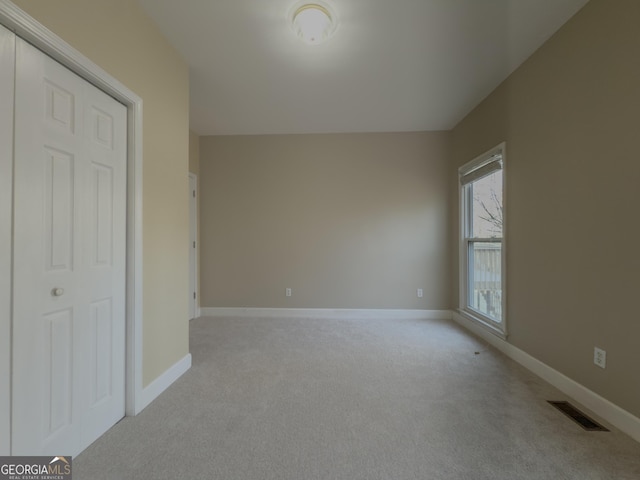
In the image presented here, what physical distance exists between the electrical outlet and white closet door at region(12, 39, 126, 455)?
120 inches

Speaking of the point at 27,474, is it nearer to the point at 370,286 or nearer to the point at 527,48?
the point at 370,286

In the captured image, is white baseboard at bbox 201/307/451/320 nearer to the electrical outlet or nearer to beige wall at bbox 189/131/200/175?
beige wall at bbox 189/131/200/175

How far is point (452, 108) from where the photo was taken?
3.36 meters

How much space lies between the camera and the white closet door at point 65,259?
46.9 inches

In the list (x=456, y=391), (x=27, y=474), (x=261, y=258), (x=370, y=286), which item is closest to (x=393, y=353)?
(x=456, y=391)

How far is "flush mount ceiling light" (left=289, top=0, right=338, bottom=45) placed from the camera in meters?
1.83

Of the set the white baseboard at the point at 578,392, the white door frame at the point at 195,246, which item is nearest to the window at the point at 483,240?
the white baseboard at the point at 578,392

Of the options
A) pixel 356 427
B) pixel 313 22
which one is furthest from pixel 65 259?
pixel 313 22

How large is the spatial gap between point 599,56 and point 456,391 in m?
2.45

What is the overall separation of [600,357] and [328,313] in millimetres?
2871

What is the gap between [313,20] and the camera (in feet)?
6.12

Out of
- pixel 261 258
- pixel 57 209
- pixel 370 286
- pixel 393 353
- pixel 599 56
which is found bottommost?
pixel 393 353

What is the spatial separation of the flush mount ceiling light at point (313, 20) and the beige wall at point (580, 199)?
1.71 metres

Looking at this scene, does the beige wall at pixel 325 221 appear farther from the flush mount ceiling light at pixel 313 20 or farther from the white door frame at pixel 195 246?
the flush mount ceiling light at pixel 313 20
